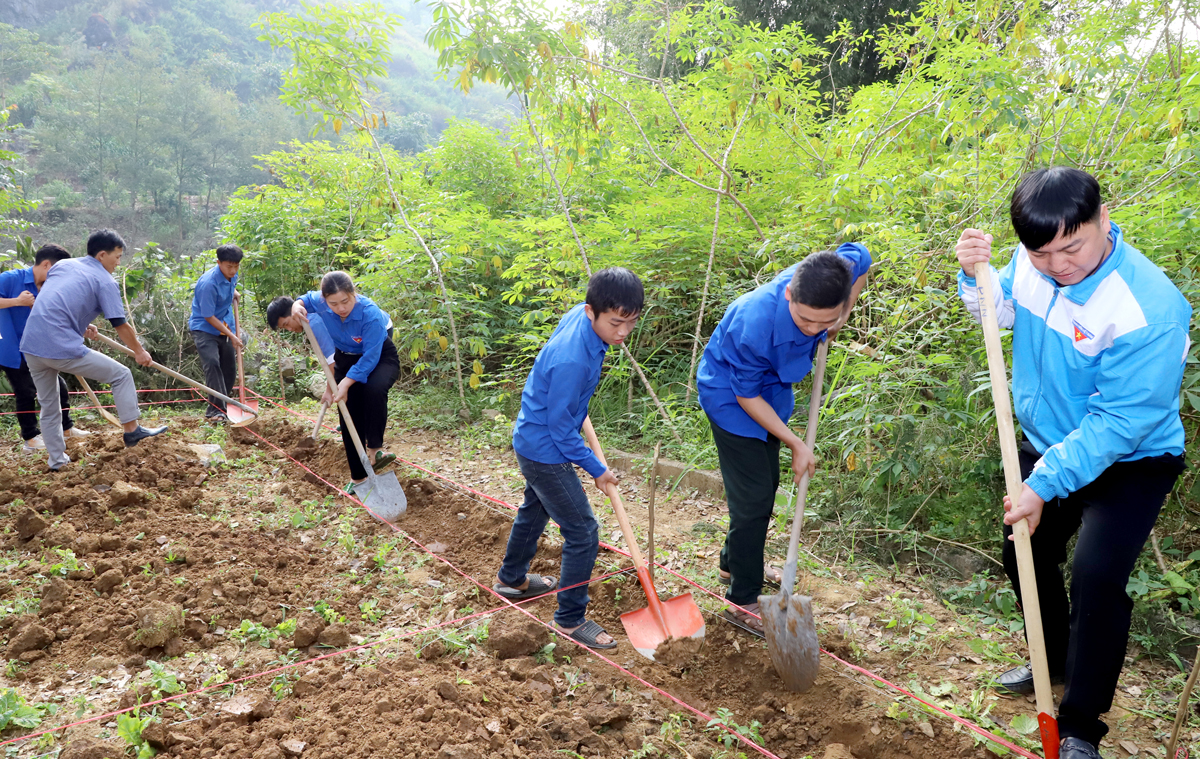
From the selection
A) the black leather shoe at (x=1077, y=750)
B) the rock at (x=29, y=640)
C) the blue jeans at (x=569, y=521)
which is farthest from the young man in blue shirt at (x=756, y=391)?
the rock at (x=29, y=640)

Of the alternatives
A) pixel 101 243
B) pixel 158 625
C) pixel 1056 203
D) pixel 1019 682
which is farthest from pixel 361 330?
pixel 1019 682

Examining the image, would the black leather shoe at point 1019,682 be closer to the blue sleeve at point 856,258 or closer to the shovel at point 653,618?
the shovel at point 653,618

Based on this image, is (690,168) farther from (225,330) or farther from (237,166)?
(237,166)

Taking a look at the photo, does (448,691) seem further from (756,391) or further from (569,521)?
(756,391)

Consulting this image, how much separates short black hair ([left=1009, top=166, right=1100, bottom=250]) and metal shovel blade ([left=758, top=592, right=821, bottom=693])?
1.46 metres

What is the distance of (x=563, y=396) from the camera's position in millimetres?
2680

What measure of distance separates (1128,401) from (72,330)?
20.3 feet

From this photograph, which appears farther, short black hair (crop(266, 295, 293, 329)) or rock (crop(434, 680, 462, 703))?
short black hair (crop(266, 295, 293, 329))

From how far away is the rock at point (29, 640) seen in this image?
9.71ft

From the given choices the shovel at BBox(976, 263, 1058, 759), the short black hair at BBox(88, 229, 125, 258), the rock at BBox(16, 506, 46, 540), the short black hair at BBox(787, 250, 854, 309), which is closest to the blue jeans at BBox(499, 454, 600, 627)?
the short black hair at BBox(787, 250, 854, 309)

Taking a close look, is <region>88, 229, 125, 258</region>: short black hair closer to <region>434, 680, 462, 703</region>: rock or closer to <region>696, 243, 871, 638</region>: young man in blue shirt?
<region>434, 680, 462, 703</region>: rock

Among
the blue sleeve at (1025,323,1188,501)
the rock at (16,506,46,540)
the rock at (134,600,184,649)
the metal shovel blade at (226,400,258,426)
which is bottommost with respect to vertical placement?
the metal shovel blade at (226,400,258,426)

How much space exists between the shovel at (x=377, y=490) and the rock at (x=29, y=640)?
70.9 inches

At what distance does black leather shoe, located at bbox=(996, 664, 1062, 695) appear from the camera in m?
2.55
